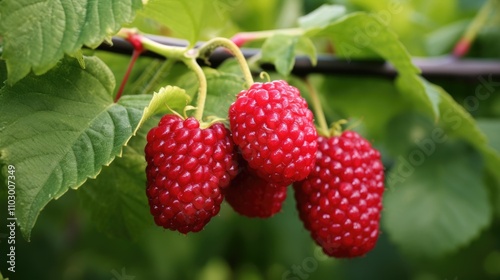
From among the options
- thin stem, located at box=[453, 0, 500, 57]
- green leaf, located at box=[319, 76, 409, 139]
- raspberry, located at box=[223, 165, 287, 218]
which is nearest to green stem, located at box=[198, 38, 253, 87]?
raspberry, located at box=[223, 165, 287, 218]

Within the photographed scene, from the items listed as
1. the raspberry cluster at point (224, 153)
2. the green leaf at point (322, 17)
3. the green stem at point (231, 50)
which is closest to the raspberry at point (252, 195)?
the raspberry cluster at point (224, 153)

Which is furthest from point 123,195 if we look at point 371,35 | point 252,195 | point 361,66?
point 361,66

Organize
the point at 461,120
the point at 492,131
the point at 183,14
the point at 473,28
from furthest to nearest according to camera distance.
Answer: the point at 492,131
the point at 473,28
the point at 461,120
the point at 183,14

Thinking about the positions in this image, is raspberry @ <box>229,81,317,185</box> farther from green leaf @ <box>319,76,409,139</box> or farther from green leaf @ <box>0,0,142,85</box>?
green leaf @ <box>319,76,409,139</box>

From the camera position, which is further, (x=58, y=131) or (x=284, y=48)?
(x=284, y=48)

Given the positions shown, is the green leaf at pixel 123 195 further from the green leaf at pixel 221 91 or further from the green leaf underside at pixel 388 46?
the green leaf underside at pixel 388 46

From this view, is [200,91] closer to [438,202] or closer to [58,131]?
[58,131]

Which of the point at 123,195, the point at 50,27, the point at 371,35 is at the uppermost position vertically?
the point at 50,27

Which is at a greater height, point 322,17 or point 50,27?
point 50,27
